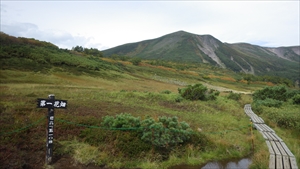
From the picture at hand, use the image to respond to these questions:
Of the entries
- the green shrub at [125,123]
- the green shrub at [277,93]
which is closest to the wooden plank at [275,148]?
the green shrub at [125,123]

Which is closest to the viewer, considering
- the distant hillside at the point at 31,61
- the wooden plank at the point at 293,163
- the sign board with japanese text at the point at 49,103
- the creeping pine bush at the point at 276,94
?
the sign board with japanese text at the point at 49,103

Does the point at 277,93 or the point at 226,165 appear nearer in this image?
the point at 226,165

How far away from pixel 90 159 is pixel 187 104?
14.3 metres

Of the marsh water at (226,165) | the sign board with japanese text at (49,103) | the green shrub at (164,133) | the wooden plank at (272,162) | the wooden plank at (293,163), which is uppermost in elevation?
the sign board with japanese text at (49,103)

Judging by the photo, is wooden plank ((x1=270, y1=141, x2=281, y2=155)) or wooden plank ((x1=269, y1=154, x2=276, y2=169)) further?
wooden plank ((x1=270, y1=141, x2=281, y2=155))

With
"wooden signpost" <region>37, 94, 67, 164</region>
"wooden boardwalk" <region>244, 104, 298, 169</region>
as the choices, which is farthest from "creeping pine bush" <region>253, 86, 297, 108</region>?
"wooden signpost" <region>37, 94, 67, 164</region>

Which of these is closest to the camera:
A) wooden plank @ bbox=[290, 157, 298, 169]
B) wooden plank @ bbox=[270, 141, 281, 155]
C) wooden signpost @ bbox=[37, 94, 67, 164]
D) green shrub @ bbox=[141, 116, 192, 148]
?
wooden signpost @ bbox=[37, 94, 67, 164]

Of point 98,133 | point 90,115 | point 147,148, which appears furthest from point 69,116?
point 147,148

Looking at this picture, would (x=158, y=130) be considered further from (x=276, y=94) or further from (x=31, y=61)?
(x=31, y=61)

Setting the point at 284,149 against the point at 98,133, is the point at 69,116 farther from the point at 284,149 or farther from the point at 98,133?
the point at 284,149

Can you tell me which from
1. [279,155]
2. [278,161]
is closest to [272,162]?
[278,161]

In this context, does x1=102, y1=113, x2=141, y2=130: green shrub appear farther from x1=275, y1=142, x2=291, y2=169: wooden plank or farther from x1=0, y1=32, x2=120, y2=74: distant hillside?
x1=0, y1=32, x2=120, y2=74: distant hillside

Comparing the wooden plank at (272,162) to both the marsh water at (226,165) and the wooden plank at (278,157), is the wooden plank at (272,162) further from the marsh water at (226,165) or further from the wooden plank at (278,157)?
the marsh water at (226,165)

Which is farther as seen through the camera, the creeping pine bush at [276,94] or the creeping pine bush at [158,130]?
the creeping pine bush at [276,94]
